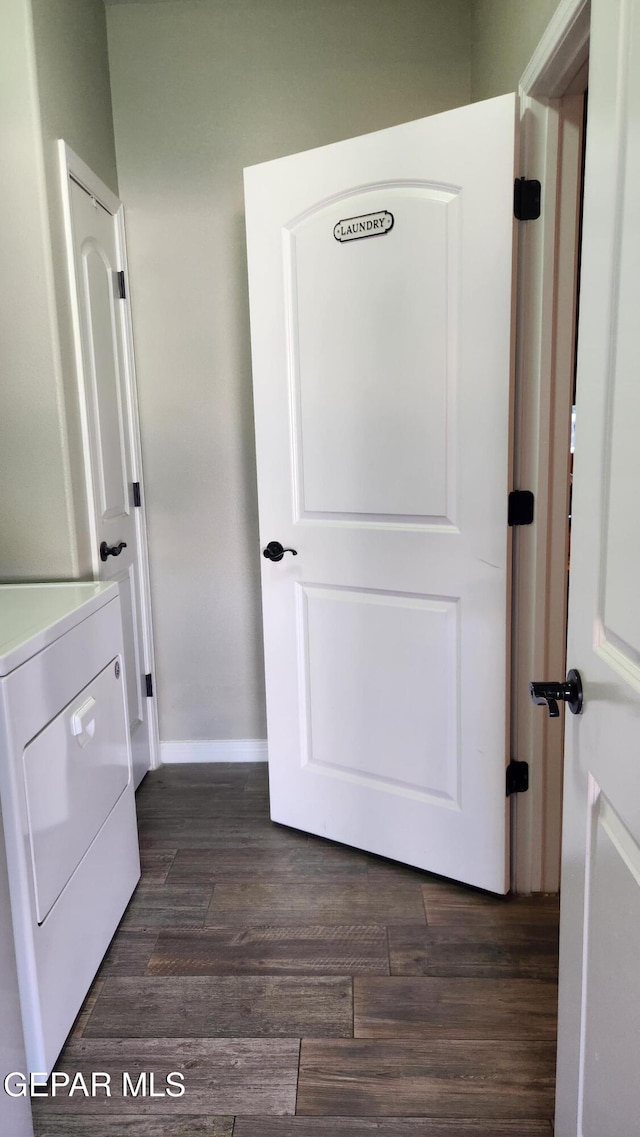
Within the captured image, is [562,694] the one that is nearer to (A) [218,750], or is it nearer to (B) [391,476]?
(B) [391,476]

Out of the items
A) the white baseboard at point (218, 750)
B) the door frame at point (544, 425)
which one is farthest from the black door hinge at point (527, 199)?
the white baseboard at point (218, 750)

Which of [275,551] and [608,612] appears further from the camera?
[275,551]

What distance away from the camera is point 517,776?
1.87 meters

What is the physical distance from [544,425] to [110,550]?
4.56 feet

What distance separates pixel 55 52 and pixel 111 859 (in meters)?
2.18

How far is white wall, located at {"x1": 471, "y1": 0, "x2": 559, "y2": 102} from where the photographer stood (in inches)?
62.9

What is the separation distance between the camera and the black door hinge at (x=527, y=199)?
5.40ft

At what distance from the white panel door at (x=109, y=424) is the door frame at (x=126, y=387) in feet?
0.04

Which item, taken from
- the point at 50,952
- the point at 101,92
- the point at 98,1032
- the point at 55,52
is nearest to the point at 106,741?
the point at 50,952

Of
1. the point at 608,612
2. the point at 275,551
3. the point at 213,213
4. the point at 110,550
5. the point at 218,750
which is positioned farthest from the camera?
the point at 218,750

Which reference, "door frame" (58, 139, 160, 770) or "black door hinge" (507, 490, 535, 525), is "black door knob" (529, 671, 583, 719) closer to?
"black door hinge" (507, 490, 535, 525)

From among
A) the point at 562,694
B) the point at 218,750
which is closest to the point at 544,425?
the point at 562,694

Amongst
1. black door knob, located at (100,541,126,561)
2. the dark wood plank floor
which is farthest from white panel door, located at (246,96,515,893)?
black door knob, located at (100,541,126,561)

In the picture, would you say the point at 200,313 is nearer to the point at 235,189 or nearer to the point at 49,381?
the point at 235,189
